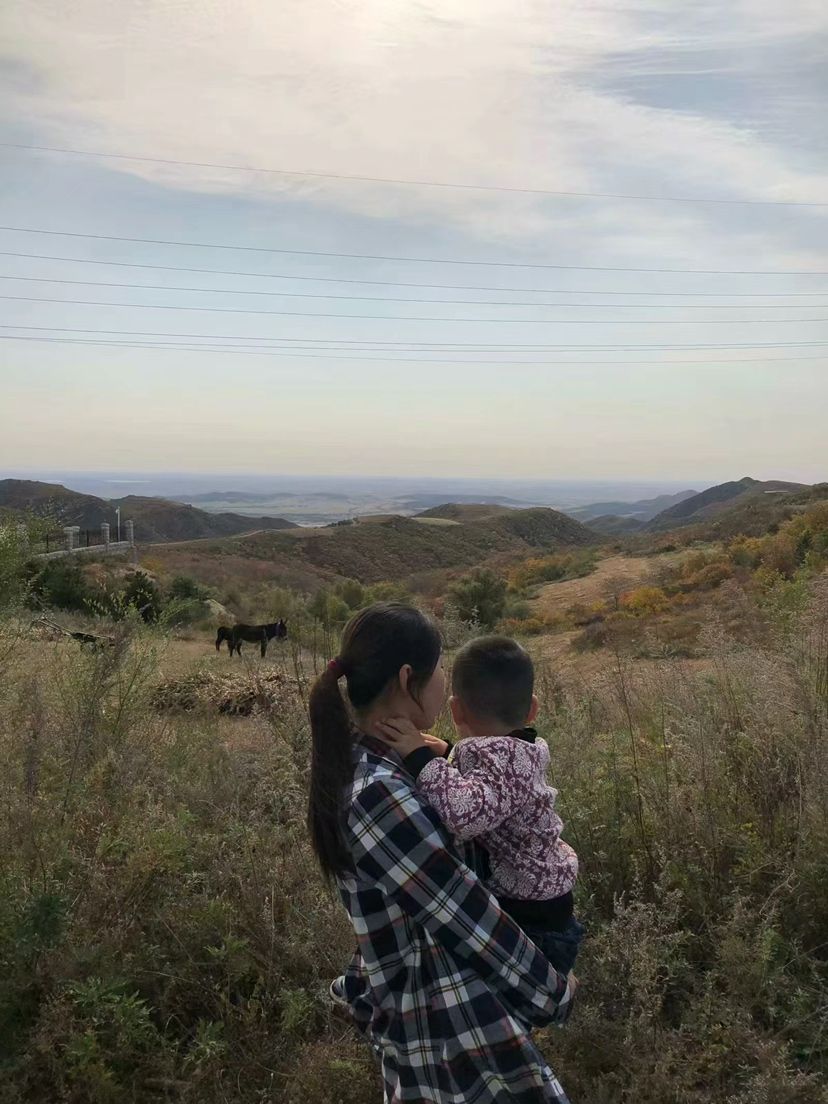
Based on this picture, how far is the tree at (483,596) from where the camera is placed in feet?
75.5

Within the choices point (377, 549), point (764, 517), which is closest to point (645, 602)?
point (764, 517)

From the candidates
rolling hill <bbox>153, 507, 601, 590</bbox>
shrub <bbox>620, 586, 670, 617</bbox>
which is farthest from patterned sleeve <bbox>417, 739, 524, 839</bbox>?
rolling hill <bbox>153, 507, 601, 590</bbox>

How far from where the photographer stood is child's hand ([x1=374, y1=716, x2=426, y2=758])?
6.74 ft

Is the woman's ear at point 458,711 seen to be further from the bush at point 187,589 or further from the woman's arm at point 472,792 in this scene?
the bush at point 187,589

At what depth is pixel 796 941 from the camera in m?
3.07

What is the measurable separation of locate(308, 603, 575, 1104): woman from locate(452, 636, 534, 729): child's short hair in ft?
0.52

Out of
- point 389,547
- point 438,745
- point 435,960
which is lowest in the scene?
point 389,547

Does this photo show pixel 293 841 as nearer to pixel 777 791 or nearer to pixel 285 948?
pixel 285 948

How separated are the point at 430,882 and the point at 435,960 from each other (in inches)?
9.3

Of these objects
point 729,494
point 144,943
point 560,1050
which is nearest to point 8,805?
point 144,943

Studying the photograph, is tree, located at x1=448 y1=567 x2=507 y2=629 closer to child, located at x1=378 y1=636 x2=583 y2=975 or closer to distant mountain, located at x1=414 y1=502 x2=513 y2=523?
child, located at x1=378 y1=636 x2=583 y2=975

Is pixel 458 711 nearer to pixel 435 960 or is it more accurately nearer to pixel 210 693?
pixel 435 960

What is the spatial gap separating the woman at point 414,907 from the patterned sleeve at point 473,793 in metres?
0.04

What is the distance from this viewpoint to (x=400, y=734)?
2.06 m
